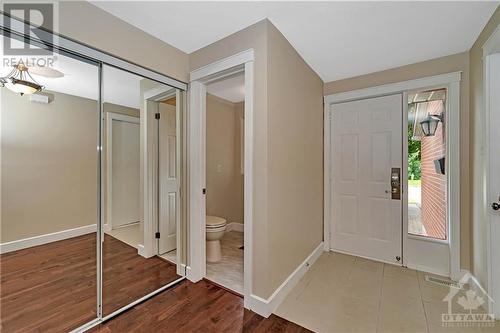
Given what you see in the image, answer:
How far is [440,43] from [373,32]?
30.8 inches

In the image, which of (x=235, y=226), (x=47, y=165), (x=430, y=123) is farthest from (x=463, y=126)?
(x=47, y=165)

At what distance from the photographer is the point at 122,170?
1.98 m

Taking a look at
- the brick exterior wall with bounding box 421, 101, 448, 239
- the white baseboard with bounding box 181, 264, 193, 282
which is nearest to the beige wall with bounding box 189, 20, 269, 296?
the white baseboard with bounding box 181, 264, 193, 282

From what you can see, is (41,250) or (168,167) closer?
(41,250)

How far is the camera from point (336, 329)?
165 cm

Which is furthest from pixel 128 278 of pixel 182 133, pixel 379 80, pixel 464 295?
pixel 379 80

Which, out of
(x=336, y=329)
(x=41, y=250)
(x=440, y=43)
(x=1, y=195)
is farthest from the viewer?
(x=440, y=43)

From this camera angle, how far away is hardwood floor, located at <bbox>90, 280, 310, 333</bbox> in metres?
1.64

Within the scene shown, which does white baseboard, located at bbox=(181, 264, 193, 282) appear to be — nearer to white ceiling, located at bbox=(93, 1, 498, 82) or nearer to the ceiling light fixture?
the ceiling light fixture

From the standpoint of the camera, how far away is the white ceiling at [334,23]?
165 centimetres

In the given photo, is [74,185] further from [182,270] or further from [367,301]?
[367,301]

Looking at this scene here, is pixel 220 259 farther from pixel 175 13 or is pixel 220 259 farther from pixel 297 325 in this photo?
pixel 175 13

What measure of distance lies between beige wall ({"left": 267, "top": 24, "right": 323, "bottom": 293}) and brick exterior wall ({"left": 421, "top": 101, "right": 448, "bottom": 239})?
1236mm

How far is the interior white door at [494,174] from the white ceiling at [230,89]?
2496mm
